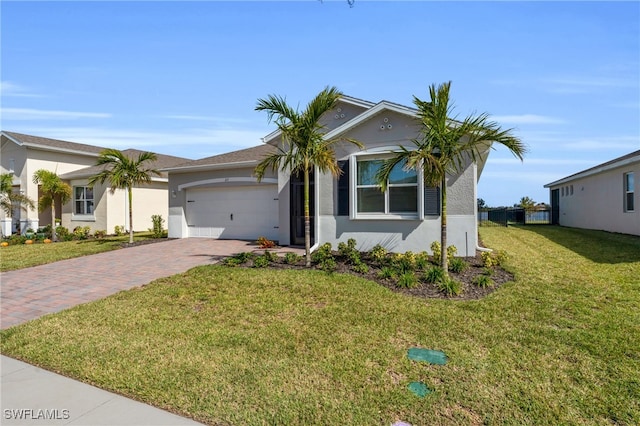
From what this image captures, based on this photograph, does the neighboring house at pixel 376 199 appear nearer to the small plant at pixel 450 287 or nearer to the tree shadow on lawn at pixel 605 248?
the small plant at pixel 450 287

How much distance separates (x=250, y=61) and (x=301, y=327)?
8.56m

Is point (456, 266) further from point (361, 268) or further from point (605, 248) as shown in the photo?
point (605, 248)

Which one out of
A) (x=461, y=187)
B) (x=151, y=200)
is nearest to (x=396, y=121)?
(x=461, y=187)

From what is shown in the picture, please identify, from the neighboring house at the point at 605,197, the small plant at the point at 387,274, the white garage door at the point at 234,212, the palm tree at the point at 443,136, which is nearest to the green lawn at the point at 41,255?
the white garage door at the point at 234,212

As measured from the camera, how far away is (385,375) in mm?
3791

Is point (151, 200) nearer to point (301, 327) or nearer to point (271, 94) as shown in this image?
point (271, 94)

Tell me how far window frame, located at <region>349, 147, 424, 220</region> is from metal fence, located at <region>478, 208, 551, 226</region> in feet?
52.7

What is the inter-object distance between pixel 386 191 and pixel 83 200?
1847 cm

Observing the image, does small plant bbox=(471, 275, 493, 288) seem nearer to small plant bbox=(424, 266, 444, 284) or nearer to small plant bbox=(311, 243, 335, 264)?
small plant bbox=(424, 266, 444, 284)

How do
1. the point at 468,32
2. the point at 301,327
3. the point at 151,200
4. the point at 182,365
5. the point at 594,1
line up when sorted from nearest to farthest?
the point at 182,365 → the point at 301,327 → the point at 594,1 → the point at 468,32 → the point at 151,200

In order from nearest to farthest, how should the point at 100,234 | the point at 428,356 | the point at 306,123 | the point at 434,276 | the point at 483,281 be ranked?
1. the point at 428,356
2. the point at 483,281
3. the point at 434,276
4. the point at 306,123
5. the point at 100,234

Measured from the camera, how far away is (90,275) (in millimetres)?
8953

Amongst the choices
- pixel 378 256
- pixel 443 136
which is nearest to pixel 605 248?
pixel 378 256

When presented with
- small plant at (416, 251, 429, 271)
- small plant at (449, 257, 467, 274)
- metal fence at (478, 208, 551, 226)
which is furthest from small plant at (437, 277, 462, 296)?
metal fence at (478, 208, 551, 226)
